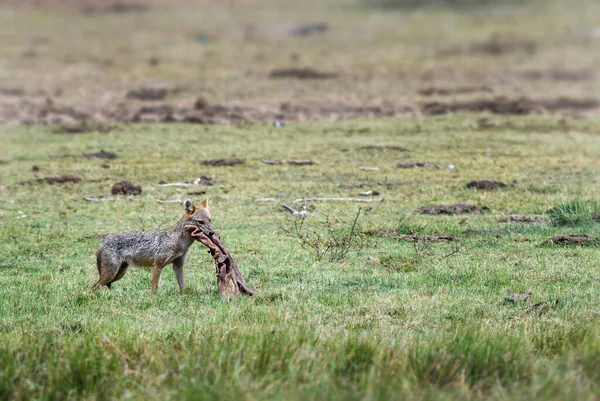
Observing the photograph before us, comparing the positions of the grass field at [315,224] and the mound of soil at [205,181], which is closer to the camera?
the grass field at [315,224]

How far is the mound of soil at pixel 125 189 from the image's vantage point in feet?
68.7

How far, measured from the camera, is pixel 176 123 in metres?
33.5

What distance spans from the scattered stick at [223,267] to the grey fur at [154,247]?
0.33 feet

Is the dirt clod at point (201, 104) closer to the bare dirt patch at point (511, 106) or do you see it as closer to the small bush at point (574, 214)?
the bare dirt patch at point (511, 106)

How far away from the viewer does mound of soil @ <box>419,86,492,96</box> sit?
4031 cm

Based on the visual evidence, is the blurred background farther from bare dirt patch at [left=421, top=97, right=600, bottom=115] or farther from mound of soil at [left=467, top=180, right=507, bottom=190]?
mound of soil at [left=467, top=180, right=507, bottom=190]

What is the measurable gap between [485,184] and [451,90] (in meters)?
19.9

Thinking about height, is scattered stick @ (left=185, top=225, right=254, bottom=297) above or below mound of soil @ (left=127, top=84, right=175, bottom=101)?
above

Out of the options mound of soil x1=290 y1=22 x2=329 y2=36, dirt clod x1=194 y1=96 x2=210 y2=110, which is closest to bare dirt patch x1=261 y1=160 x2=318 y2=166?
dirt clod x1=194 y1=96 x2=210 y2=110

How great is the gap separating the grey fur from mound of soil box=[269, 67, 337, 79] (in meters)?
31.5

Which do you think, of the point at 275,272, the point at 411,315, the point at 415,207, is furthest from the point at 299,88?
the point at 411,315

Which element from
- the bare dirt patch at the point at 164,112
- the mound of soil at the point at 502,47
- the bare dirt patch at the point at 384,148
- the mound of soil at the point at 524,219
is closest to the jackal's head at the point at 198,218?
the mound of soil at the point at 524,219

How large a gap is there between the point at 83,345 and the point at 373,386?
3.04 meters

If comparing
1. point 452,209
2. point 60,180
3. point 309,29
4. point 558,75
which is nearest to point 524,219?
point 452,209
